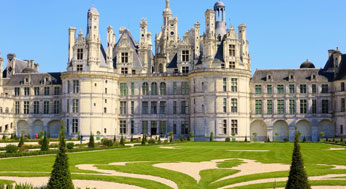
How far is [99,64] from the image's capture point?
73.7m

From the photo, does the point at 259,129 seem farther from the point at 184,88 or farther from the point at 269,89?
the point at 184,88

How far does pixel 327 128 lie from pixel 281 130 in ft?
24.2

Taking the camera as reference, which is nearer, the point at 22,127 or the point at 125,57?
the point at 125,57

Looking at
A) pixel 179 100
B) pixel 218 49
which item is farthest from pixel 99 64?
pixel 218 49

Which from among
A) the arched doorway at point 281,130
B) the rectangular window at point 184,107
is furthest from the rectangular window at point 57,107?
the arched doorway at point 281,130

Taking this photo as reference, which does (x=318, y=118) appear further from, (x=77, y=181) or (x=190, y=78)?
(x=77, y=181)

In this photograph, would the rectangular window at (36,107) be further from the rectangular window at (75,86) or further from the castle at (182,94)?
the rectangular window at (75,86)

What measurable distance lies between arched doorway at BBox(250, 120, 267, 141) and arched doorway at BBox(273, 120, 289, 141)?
1.73 m

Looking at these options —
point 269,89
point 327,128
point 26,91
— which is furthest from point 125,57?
point 327,128

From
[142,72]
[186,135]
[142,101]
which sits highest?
Answer: [142,72]

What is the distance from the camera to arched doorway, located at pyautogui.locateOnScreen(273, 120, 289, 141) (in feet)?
243

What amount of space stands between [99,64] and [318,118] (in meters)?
37.0

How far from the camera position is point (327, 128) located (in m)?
73.1

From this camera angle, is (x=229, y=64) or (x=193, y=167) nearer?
(x=193, y=167)
